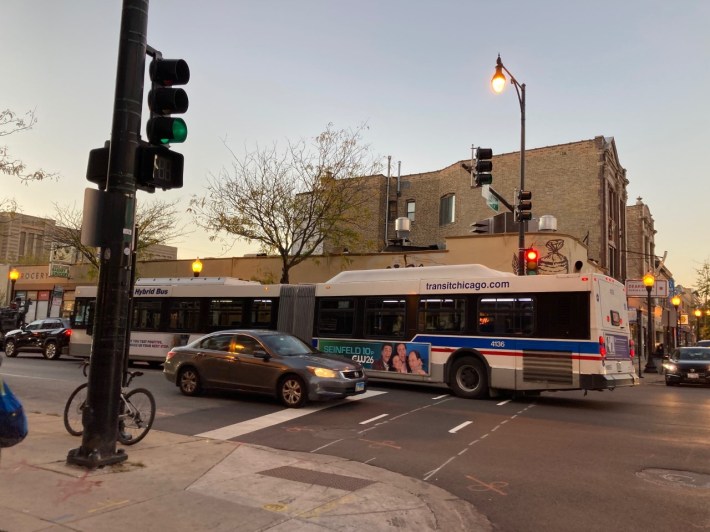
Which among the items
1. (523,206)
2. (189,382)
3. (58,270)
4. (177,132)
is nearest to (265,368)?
(189,382)

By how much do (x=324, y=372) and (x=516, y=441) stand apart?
13.5 feet

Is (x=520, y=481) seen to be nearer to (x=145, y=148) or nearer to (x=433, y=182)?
(x=145, y=148)

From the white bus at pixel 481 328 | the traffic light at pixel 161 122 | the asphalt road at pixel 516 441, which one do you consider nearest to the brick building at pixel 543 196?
the white bus at pixel 481 328

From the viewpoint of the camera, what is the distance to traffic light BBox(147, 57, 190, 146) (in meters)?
6.29

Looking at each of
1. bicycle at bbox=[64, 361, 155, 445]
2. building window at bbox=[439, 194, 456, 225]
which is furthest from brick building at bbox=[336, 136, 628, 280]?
bicycle at bbox=[64, 361, 155, 445]

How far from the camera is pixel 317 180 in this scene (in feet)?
90.3

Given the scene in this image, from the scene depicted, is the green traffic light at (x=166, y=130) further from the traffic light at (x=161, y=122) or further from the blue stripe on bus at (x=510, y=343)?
the blue stripe on bus at (x=510, y=343)

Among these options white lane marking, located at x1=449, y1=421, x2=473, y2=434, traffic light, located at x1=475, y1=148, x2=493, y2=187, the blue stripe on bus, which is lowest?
white lane marking, located at x1=449, y1=421, x2=473, y2=434

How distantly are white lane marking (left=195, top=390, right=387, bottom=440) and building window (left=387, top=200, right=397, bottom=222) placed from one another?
3001cm

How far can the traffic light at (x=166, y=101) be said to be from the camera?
6.29 meters

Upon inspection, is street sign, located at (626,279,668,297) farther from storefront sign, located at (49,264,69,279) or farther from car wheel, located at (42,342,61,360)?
storefront sign, located at (49,264,69,279)

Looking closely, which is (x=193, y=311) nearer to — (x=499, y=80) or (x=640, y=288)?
(x=499, y=80)

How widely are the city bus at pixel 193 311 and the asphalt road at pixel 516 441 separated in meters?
3.98

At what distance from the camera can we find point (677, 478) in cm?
682
